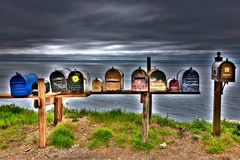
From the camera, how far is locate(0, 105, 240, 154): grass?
942 cm

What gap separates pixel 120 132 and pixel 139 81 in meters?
1.67

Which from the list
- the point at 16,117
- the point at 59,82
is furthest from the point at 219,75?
the point at 16,117

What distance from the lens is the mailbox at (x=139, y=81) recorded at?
9.54 metres

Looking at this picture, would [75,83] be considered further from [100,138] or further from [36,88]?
[100,138]

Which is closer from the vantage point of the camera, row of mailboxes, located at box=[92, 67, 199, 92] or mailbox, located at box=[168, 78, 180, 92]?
row of mailboxes, located at box=[92, 67, 199, 92]

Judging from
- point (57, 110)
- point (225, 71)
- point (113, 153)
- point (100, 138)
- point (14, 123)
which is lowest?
point (113, 153)

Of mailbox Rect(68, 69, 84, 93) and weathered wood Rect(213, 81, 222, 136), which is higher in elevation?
mailbox Rect(68, 69, 84, 93)

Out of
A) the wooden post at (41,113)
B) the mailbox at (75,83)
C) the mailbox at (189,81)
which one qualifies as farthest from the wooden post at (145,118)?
the wooden post at (41,113)

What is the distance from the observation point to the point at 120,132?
1012 cm

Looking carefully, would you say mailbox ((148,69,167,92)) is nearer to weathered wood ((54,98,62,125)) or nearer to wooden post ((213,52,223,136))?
wooden post ((213,52,223,136))

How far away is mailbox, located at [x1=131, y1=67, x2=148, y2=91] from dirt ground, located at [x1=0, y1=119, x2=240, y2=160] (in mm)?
1669

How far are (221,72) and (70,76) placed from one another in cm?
416

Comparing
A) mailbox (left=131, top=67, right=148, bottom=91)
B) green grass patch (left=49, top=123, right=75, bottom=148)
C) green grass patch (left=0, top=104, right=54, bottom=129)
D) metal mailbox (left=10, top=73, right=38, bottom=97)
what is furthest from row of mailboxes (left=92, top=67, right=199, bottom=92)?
green grass patch (left=0, top=104, right=54, bottom=129)

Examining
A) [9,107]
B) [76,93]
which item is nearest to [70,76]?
[76,93]
